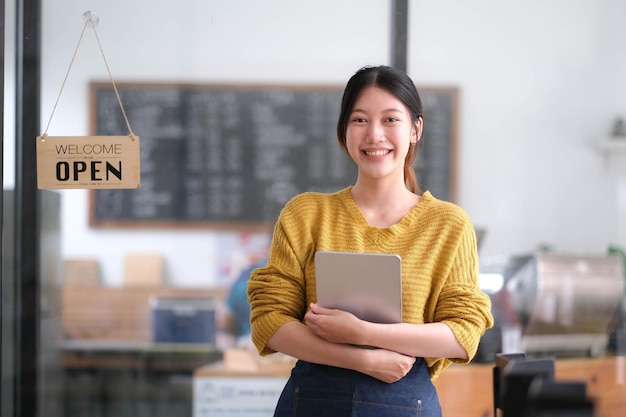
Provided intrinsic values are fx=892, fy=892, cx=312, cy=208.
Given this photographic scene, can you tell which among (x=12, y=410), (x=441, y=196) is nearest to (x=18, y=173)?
(x=12, y=410)

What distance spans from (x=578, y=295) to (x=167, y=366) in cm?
143

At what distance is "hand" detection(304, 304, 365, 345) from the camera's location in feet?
5.29

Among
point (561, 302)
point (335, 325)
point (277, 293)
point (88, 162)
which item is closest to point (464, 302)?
point (335, 325)

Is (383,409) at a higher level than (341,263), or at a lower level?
lower

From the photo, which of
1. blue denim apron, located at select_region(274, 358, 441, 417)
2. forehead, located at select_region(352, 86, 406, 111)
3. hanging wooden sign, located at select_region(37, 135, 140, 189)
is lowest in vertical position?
blue denim apron, located at select_region(274, 358, 441, 417)

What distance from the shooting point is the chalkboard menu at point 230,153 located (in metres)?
3.05

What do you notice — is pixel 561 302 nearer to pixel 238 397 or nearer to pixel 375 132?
pixel 238 397

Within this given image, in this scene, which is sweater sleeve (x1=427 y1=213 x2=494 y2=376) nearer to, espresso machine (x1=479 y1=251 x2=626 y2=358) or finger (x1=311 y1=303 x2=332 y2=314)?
finger (x1=311 y1=303 x2=332 y2=314)

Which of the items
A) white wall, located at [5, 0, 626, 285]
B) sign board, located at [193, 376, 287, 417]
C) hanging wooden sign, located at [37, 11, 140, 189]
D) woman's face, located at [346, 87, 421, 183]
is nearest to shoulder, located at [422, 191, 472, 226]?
woman's face, located at [346, 87, 421, 183]

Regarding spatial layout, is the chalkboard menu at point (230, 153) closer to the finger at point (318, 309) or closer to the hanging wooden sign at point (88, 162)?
the hanging wooden sign at point (88, 162)

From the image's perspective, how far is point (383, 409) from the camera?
1.65 meters

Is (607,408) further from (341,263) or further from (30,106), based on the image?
(30,106)

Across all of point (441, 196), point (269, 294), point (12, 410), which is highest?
point (441, 196)

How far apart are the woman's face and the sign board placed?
1434 mm
